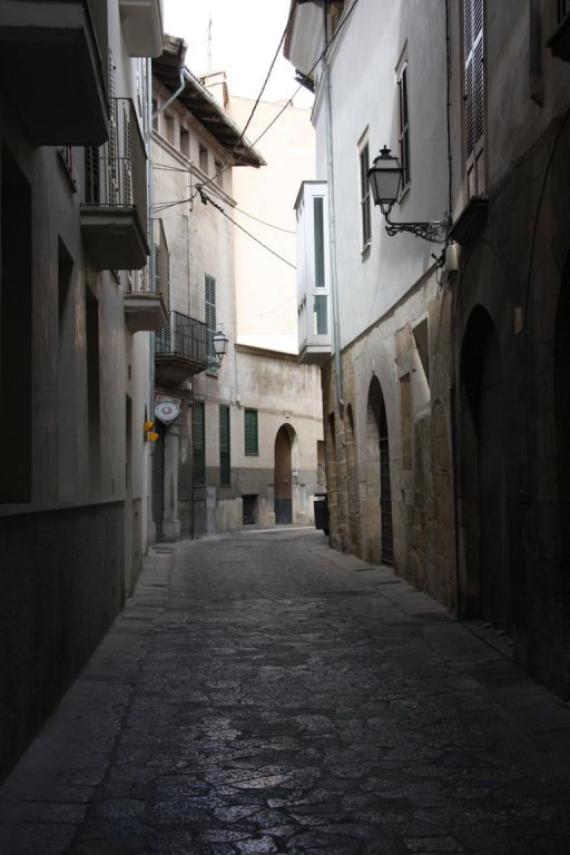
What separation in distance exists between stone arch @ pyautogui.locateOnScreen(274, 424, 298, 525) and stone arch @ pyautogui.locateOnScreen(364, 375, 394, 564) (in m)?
18.6

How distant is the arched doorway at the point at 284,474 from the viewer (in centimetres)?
3538

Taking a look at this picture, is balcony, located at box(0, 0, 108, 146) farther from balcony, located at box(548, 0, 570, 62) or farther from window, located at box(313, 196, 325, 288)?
window, located at box(313, 196, 325, 288)

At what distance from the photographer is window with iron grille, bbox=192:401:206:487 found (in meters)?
27.2

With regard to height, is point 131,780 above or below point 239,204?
below

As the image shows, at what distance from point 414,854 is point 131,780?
5.39ft

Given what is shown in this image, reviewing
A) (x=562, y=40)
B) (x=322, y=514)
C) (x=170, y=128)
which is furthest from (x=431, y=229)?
(x=170, y=128)

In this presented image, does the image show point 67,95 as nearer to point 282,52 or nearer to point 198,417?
point 282,52

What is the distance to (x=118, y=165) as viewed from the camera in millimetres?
9719

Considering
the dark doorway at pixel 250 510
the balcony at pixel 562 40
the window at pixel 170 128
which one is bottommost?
the dark doorway at pixel 250 510

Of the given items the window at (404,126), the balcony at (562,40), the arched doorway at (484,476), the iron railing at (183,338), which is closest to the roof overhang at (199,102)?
the iron railing at (183,338)

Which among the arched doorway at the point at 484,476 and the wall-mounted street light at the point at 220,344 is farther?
the wall-mounted street light at the point at 220,344

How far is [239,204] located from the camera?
34.3m

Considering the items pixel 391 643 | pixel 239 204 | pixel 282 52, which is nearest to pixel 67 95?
pixel 391 643

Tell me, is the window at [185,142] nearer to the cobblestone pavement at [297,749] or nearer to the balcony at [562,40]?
the cobblestone pavement at [297,749]
